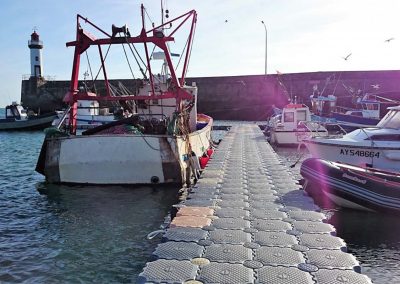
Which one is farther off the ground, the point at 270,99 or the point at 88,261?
the point at 270,99

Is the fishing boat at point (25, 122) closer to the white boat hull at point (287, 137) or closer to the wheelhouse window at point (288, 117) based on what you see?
the white boat hull at point (287, 137)

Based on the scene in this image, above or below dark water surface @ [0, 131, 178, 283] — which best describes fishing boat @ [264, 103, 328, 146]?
above

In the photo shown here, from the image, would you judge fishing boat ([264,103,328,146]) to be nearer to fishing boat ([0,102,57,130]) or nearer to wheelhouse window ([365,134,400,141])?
wheelhouse window ([365,134,400,141])

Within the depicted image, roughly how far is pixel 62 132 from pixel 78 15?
3.60 metres

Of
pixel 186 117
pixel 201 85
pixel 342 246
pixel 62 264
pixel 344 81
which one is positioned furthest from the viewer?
pixel 201 85

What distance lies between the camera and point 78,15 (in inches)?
486

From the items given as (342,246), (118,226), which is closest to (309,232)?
(342,246)

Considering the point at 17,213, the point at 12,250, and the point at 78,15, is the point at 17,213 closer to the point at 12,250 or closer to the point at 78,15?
the point at 12,250

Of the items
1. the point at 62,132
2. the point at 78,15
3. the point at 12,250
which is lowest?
the point at 12,250

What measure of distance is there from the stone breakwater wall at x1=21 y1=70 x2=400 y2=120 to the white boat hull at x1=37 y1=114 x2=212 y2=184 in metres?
35.5

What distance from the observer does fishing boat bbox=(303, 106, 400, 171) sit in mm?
12633

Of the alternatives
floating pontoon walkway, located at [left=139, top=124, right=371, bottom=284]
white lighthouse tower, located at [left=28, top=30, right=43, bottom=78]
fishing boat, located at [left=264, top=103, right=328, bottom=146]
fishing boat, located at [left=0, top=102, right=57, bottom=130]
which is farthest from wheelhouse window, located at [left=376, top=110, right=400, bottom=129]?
white lighthouse tower, located at [left=28, top=30, right=43, bottom=78]

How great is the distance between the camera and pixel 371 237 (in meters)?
7.62

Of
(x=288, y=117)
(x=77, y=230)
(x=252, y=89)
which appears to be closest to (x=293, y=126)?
(x=288, y=117)
